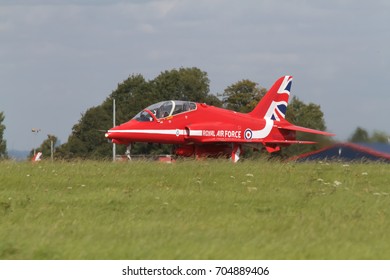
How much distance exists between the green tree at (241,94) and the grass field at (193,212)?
7597 centimetres

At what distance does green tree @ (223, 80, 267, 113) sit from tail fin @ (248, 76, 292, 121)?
54522mm

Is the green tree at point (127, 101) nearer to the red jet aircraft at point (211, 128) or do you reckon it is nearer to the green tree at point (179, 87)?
the green tree at point (179, 87)

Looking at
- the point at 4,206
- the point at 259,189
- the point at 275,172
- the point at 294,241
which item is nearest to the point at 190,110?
the point at 275,172

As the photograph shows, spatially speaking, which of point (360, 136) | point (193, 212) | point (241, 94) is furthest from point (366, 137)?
point (241, 94)

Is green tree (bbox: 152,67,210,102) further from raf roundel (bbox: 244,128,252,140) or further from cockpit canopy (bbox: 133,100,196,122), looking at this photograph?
cockpit canopy (bbox: 133,100,196,122)

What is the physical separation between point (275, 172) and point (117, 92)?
2871 inches

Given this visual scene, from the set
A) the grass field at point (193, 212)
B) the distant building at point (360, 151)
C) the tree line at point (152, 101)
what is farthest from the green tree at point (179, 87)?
the grass field at point (193, 212)

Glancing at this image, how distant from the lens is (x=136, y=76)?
9169cm

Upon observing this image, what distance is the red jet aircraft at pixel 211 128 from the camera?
34125mm

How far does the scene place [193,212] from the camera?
13414mm

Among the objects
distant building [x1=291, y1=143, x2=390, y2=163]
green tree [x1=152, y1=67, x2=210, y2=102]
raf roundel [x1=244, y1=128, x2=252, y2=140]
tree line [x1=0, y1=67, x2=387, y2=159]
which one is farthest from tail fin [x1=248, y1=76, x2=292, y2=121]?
green tree [x1=152, y1=67, x2=210, y2=102]

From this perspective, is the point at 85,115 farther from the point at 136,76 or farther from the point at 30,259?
the point at 30,259

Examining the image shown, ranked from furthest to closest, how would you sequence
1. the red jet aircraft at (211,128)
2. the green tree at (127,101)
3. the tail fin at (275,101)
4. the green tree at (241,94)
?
the green tree at (241,94) < the green tree at (127,101) < the tail fin at (275,101) < the red jet aircraft at (211,128)

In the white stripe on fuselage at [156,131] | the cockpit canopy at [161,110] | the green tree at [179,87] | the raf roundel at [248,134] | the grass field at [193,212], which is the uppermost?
the green tree at [179,87]
